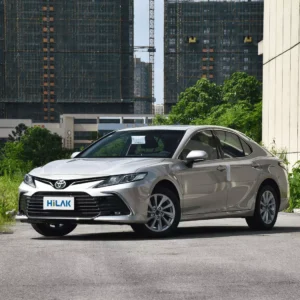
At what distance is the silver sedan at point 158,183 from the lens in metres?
11.4

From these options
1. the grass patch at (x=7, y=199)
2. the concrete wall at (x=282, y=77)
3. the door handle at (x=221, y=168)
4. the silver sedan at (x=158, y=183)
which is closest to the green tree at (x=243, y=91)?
the concrete wall at (x=282, y=77)

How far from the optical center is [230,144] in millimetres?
13328

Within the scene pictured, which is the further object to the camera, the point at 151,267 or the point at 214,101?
the point at 214,101

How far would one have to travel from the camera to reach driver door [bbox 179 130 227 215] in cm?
1215

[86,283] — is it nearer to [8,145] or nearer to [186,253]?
[186,253]

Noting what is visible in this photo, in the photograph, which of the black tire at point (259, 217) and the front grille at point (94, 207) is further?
the black tire at point (259, 217)

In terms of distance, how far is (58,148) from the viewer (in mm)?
159500

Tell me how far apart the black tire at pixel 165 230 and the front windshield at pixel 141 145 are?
0.63 m

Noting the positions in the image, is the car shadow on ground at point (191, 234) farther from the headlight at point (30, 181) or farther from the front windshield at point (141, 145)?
the front windshield at point (141, 145)

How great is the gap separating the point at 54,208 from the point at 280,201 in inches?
149

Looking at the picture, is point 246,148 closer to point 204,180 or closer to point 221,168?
point 221,168

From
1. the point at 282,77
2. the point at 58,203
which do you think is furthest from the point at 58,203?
the point at 282,77

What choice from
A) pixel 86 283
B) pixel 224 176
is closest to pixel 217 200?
pixel 224 176

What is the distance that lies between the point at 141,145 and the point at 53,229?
1.60 m
